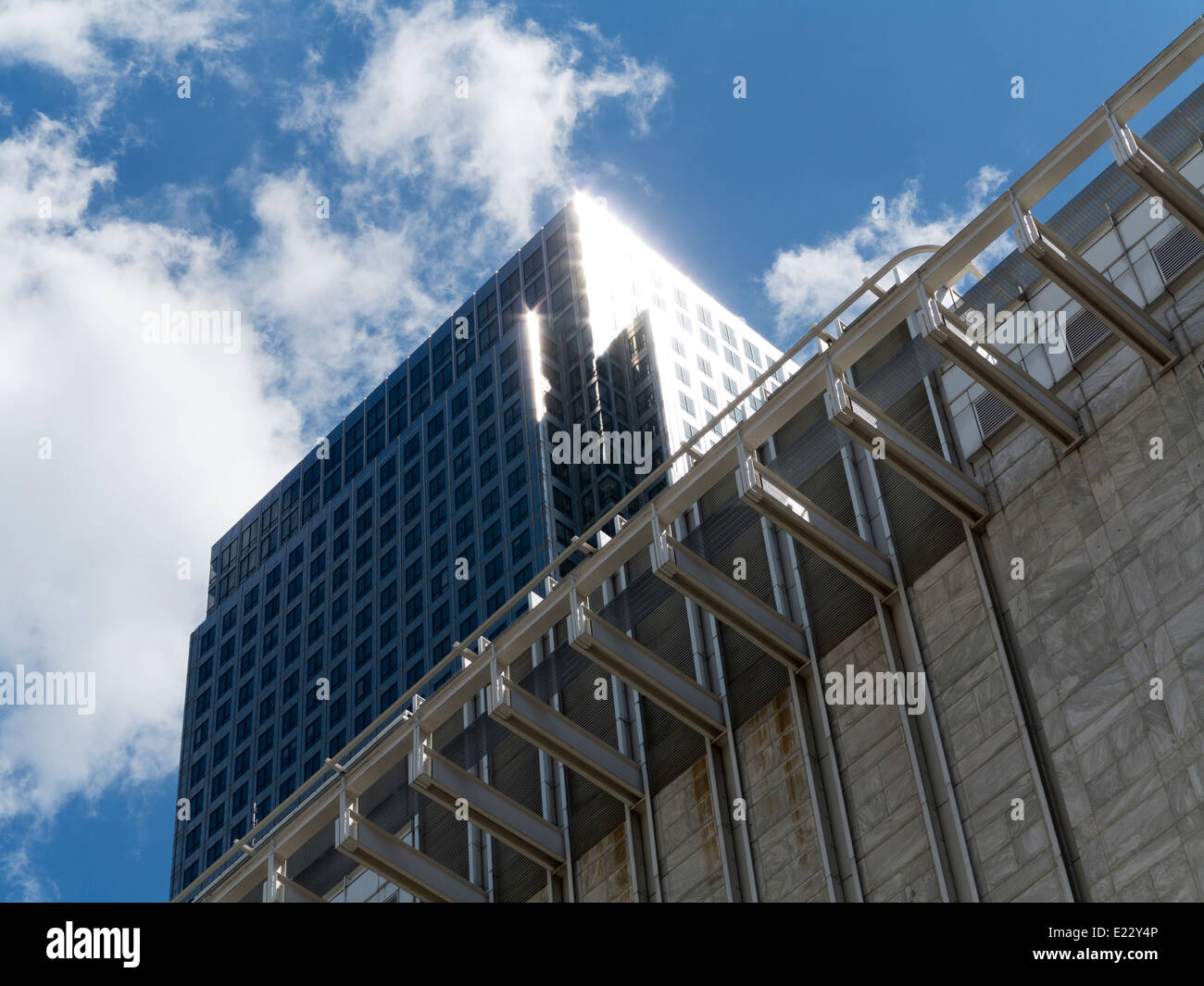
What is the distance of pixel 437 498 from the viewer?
424ft

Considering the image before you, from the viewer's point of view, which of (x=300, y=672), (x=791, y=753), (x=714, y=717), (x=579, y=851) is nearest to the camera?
(x=791, y=753)

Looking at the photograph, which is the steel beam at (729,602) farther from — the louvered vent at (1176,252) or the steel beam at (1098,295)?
the louvered vent at (1176,252)

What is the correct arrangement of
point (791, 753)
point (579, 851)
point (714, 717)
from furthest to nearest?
point (579, 851) → point (714, 717) → point (791, 753)

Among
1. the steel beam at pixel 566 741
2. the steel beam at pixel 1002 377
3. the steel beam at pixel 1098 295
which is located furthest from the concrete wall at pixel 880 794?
the steel beam at pixel 1098 295

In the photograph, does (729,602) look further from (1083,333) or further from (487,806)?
(1083,333)

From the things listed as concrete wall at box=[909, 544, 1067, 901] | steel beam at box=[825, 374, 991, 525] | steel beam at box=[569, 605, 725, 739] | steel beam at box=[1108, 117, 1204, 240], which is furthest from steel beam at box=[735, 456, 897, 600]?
steel beam at box=[1108, 117, 1204, 240]

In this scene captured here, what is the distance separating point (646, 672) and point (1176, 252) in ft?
36.1

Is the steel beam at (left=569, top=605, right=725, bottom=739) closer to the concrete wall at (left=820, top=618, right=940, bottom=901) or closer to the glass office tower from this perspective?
the concrete wall at (left=820, top=618, right=940, bottom=901)

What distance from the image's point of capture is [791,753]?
2512 cm

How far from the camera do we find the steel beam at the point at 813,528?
2411cm

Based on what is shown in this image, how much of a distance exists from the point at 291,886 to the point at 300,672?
10327 centimetres

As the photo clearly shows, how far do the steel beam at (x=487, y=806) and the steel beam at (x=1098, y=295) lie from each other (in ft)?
44.8
